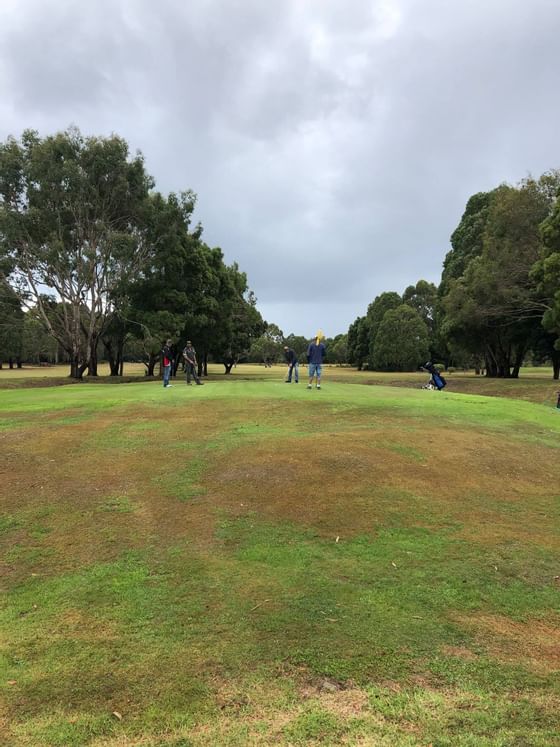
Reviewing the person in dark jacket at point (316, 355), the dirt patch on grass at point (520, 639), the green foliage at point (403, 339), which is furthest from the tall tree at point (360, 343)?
the dirt patch on grass at point (520, 639)

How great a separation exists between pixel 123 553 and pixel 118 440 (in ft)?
15.6

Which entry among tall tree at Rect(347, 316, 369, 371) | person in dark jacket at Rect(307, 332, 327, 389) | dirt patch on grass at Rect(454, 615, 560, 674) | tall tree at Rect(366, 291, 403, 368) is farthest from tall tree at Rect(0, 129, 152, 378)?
tall tree at Rect(347, 316, 369, 371)

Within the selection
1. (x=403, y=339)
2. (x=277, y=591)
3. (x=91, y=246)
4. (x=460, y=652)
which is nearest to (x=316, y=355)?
(x=277, y=591)

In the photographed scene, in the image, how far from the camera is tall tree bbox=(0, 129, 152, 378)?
1404 inches

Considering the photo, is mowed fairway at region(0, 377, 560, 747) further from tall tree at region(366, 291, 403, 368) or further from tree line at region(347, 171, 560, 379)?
tall tree at region(366, 291, 403, 368)

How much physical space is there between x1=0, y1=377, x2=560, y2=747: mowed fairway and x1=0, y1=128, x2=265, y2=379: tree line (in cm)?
3114

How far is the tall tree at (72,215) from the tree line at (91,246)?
75mm

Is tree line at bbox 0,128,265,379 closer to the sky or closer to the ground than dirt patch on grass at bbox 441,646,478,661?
closer to the sky

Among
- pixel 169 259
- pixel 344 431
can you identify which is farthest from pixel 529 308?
pixel 344 431

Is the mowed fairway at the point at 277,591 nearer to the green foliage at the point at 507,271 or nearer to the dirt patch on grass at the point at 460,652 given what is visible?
the dirt patch on grass at the point at 460,652

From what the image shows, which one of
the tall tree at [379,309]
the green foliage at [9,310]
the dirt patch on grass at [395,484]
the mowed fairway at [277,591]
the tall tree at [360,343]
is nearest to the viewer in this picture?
the mowed fairway at [277,591]

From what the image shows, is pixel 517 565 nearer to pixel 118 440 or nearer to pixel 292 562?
pixel 292 562

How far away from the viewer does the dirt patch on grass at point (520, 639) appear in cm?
383

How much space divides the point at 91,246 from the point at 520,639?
38.9 meters
